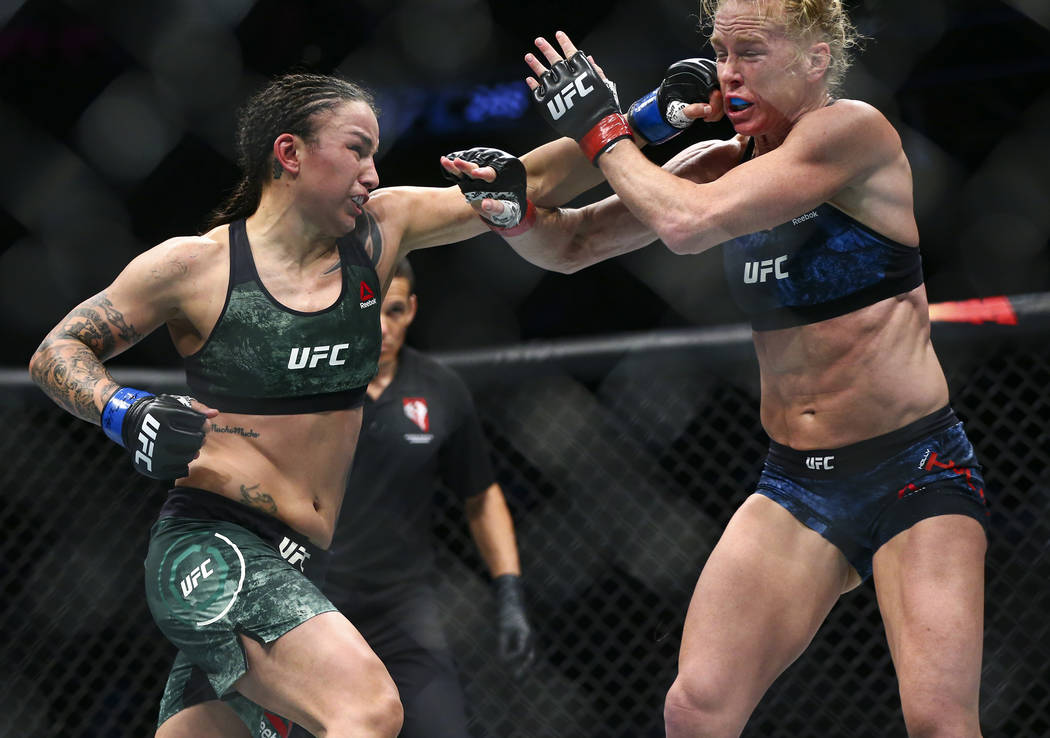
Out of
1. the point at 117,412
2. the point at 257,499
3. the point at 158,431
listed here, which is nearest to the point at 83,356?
the point at 117,412

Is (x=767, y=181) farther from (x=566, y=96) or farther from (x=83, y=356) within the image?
(x=83, y=356)

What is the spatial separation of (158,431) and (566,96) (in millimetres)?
863

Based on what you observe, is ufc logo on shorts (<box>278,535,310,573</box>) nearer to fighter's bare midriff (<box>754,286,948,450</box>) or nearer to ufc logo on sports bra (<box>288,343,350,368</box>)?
ufc logo on sports bra (<box>288,343,350,368</box>)

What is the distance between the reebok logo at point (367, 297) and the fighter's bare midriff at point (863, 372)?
28.9 inches

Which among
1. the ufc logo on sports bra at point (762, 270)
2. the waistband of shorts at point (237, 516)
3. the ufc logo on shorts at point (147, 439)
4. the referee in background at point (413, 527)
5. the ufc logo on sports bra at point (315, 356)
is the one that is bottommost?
the referee in background at point (413, 527)

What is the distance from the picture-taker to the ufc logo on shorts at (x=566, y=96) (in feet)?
6.46

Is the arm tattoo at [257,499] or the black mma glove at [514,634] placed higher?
the arm tattoo at [257,499]

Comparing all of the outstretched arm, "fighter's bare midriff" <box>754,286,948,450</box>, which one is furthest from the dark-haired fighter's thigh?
the outstretched arm

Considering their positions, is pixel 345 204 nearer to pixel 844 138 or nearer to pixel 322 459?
pixel 322 459

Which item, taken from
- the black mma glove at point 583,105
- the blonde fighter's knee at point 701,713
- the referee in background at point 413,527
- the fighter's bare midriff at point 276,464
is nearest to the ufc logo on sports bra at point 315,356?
the fighter's bare midriff at point 276,464

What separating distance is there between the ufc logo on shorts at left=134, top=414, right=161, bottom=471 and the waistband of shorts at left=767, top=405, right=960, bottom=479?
1044 mm

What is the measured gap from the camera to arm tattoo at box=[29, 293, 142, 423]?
1.90 metres

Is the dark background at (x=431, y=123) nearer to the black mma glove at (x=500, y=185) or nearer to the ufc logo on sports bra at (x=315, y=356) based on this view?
the black mma glove at (x=500, y=185)

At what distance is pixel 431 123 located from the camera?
13.3ft
